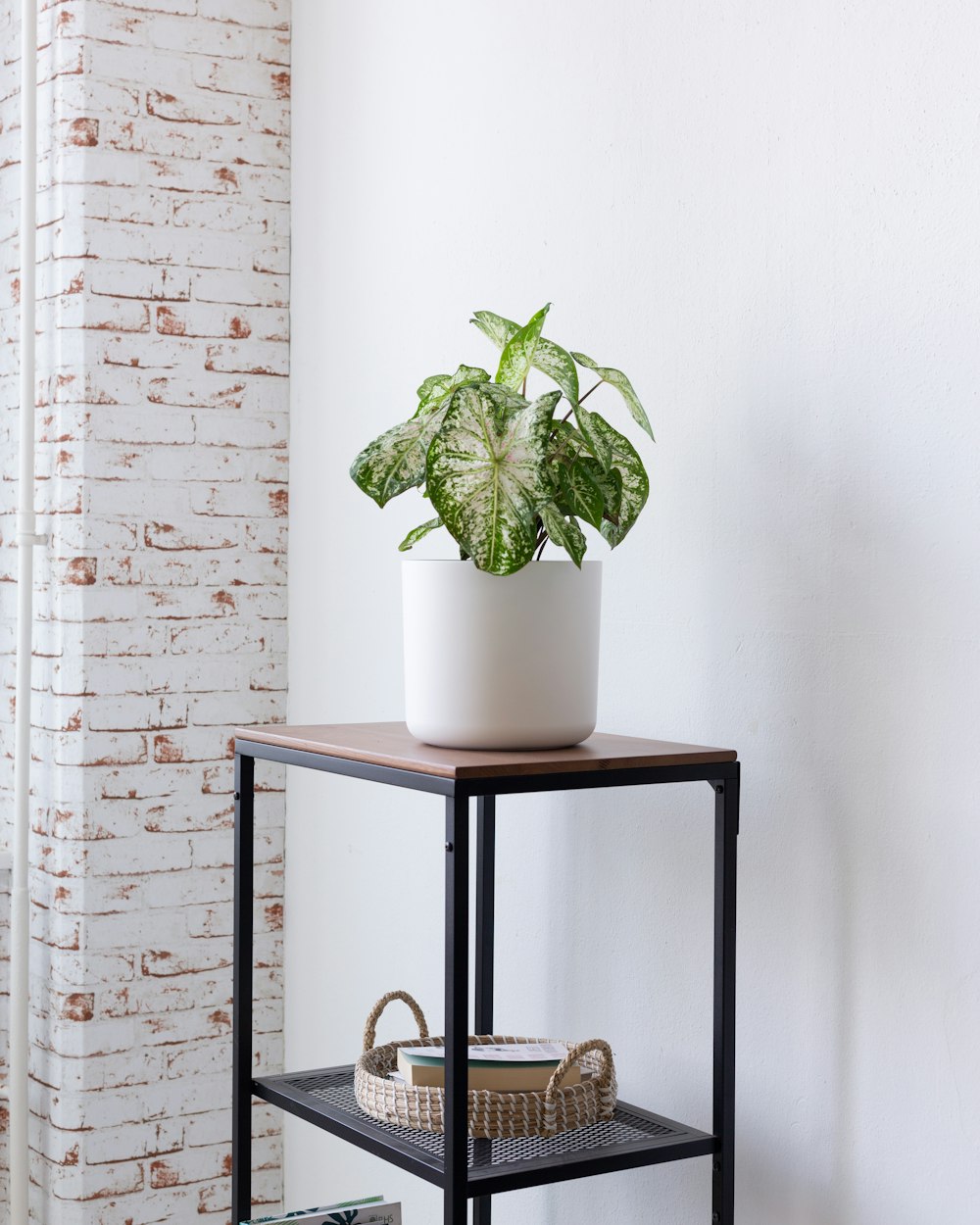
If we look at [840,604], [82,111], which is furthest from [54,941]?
[840,604]

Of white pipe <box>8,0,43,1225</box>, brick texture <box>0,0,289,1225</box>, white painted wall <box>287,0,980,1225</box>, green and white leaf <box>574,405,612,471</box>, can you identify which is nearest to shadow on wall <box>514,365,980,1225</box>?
white painted wall <box>287,0,980,1225</box>

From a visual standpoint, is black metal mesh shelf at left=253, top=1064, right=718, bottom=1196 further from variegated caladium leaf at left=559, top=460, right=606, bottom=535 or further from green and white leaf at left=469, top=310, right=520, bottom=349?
green and white leaf at left=469, top=310, right=520, bottom=349

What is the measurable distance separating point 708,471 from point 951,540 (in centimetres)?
35

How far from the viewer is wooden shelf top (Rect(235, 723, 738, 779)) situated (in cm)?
130

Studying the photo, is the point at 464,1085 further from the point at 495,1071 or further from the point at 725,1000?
the point at 725,1000

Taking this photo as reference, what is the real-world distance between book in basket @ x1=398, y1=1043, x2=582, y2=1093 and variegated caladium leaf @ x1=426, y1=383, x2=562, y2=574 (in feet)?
1.65

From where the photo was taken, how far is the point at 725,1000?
142 centimetres

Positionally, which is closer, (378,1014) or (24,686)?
(378,1014)

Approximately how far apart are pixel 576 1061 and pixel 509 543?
54 cm

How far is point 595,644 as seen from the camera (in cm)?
143

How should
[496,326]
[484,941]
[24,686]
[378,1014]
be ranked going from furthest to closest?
1. [24,686]
2. [484,941]
3. [378,1014]
4. [496,326]

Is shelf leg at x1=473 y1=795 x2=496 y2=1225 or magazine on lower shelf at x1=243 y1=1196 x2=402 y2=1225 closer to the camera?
magazine on lower shelf at x1=243 y1=1196 x2=402 y2=1225

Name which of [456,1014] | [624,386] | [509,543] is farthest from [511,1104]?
[624,386]

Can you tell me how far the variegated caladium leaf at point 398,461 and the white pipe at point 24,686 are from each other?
44.7 inches
